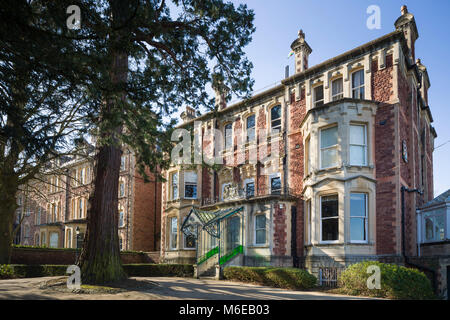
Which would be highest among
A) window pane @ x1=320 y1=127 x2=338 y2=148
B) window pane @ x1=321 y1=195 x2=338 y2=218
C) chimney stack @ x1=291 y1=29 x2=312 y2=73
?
chimney stack @ x1=291 y1=29 x2=312 y2=73

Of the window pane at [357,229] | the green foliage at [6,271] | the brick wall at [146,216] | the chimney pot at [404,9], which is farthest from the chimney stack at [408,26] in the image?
the green foliage at [6,271]

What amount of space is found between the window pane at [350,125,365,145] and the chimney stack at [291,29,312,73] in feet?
19.4

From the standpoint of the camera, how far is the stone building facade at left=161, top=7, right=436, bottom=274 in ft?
56.5

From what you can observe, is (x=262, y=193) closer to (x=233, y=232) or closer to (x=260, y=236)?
(x=233, y=232)

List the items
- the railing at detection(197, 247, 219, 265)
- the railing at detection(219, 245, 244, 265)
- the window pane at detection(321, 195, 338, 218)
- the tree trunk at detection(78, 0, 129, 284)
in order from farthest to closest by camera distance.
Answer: the railing at detection(197, 247, 219, 265) → the railing at detection(219, 245, 244, 265) → the window pane at detection(321, 195, 338, 218) → the tree trunk at detection(78, 0, 129, 284)

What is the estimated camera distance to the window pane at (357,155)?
1773cm

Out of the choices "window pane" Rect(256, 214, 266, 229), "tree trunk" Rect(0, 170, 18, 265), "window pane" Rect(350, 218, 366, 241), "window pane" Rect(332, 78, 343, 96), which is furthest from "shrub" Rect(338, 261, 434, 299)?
"tree trunk" Rect(0, 170, 18, 265)

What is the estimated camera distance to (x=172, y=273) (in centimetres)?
2375

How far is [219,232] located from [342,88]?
10004 mm

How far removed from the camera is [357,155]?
17.8m

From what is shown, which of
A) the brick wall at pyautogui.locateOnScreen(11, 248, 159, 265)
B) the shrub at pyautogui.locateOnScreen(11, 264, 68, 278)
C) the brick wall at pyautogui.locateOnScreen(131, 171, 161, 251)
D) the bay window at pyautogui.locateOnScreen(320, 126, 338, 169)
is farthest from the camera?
the brick wall at pyautogui.locateOnScreen(131, 171, 161, 251)

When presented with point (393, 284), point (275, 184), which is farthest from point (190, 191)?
point (393, 284)

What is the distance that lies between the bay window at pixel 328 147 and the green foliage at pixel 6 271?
1573 centimetres

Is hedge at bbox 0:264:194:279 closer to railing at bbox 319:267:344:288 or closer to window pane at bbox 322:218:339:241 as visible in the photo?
railing at bbox 319:267:344:288
